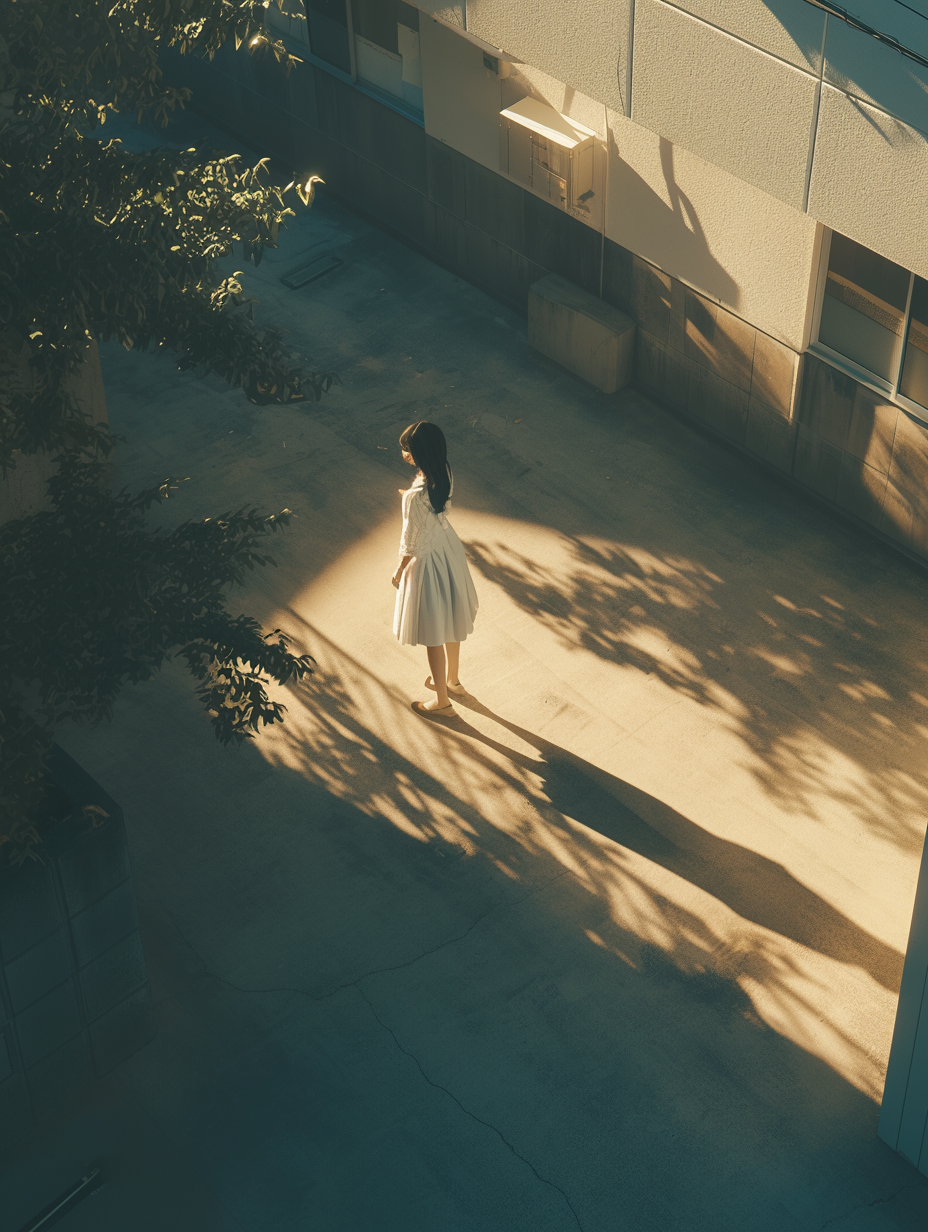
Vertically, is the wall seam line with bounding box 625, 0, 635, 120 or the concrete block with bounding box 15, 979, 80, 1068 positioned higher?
the wall seam line with bounding box 625, 0, 635, 120

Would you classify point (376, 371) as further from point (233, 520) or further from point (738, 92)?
point (233, 520)

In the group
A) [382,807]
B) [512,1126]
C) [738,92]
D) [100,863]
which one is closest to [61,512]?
[100,863]

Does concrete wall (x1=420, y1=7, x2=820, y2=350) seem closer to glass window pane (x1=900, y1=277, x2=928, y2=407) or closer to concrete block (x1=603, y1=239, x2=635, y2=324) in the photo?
concrete block (x1=603, y1=239, x2=635, y2=324)

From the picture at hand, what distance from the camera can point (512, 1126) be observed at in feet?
21.6

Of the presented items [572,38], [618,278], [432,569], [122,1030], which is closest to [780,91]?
[572,38]

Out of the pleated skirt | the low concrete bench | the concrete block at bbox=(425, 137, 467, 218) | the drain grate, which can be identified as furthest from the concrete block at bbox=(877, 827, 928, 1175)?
the drain grate

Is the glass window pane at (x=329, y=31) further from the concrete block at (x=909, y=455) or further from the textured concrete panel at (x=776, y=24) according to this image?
the concrete block at (x=909, y=455)

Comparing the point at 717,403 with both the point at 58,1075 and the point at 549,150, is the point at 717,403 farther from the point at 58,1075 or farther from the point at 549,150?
the point at 58,1075

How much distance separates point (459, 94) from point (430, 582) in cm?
541

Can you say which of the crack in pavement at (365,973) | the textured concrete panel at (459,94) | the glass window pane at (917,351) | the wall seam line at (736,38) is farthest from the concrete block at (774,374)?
the crack in pavement at (365,973)

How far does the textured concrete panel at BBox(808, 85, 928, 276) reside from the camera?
7.47m

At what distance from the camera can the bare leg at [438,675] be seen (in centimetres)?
835

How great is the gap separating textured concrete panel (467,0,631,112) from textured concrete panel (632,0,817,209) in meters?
0.16

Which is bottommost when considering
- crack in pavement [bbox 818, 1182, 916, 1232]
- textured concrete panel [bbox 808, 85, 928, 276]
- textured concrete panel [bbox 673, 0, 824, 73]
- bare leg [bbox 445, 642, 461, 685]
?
crack in pavement [bbox 818, 1182, 916, 1232]
